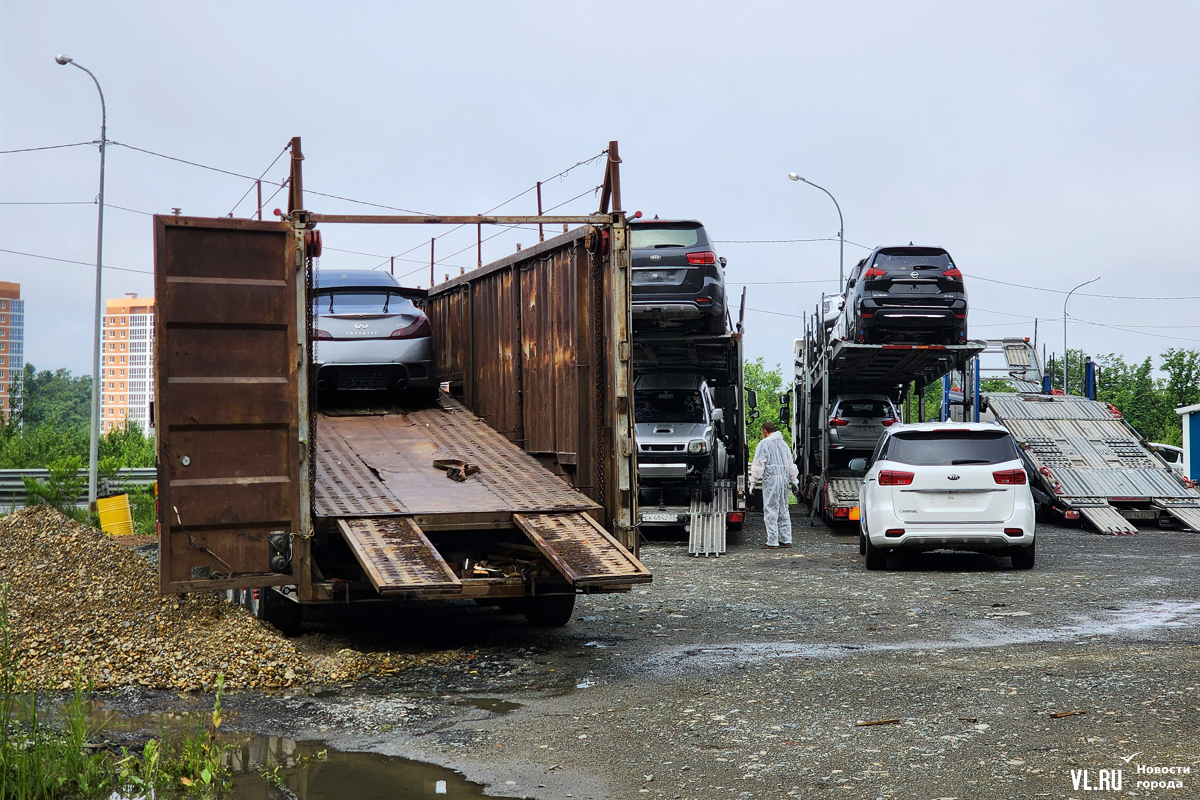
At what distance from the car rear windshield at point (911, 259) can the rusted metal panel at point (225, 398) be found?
471 inches

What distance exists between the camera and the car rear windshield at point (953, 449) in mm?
12623

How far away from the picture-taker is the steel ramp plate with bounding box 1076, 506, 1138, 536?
17.8 meters

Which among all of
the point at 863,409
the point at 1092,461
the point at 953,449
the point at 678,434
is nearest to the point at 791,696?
the point at 953,449

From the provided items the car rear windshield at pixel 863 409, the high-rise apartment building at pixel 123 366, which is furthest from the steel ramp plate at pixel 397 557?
the high-rise apartment building at pixel 123 366

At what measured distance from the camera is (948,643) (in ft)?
26.9

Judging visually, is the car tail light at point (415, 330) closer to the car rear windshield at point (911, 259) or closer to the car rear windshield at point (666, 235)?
the car rear windshield at point (666, 235)

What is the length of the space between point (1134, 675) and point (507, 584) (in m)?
4.06

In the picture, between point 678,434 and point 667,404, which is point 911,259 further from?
point 678,434

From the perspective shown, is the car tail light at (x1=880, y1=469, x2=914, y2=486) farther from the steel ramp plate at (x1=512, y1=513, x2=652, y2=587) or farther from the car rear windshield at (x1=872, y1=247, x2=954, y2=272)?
the steel ramp plate at (x1=512, y1=513, x2=652, y2=587)

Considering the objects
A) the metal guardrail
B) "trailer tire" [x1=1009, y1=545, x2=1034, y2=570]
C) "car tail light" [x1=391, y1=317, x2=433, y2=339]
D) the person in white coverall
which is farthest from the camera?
the metal guardrail

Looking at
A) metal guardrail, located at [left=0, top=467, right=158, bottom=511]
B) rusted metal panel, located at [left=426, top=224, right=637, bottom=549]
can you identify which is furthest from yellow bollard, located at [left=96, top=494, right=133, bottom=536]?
rusted metal panel, located at [left=426, top=224, right=637, bottom=549]

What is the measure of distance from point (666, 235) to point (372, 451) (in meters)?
8.11

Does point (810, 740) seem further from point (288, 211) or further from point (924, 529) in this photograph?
point (924, 529)

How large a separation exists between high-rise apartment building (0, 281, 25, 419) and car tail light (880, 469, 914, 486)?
10919 centimetres
